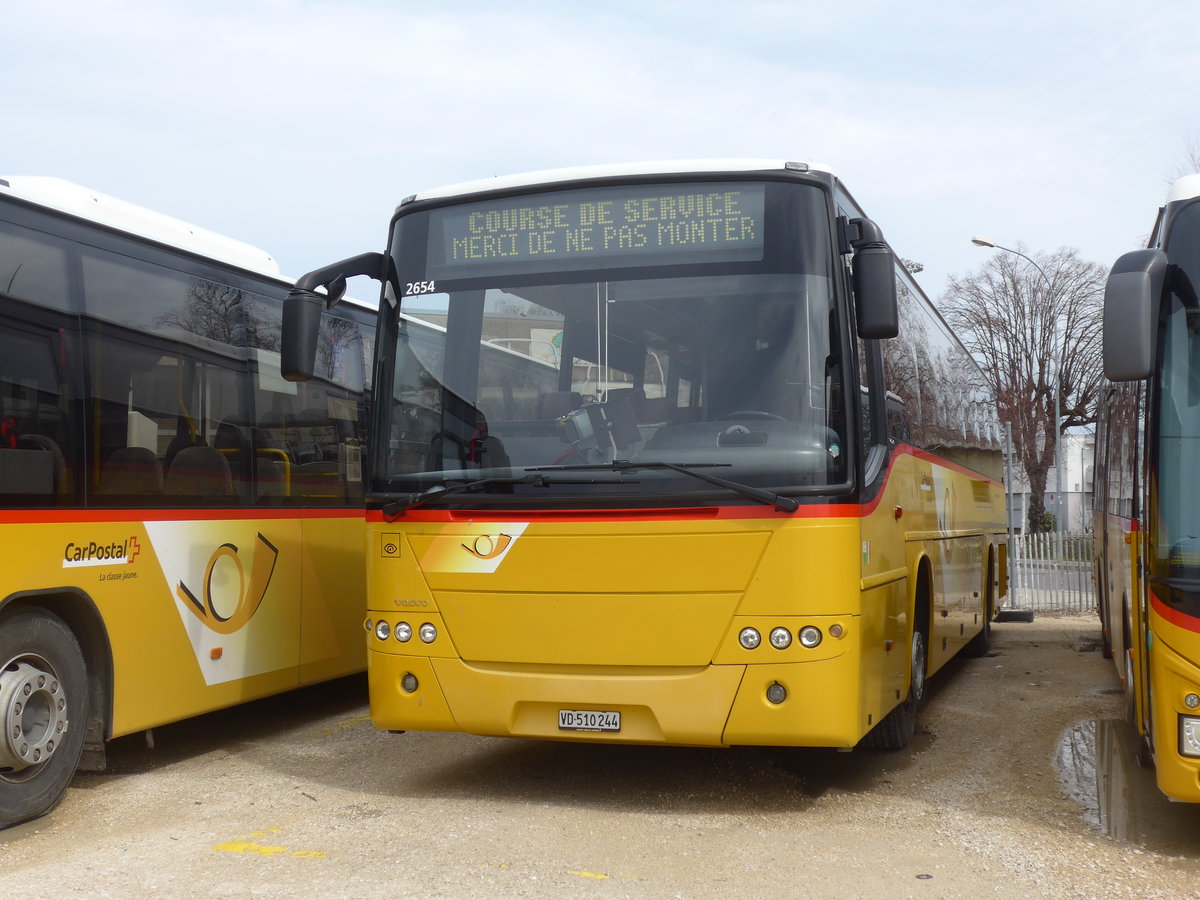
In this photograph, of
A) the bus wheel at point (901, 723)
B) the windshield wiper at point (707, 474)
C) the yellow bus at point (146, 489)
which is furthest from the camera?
the bus wheel at point (901, 723)

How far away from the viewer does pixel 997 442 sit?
1583cm

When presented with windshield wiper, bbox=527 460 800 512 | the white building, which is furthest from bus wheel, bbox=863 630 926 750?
the white building

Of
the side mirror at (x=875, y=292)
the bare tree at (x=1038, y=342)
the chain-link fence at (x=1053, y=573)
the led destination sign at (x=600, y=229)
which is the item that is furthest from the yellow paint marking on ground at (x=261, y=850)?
the bare tree at (x=1038, y=342)

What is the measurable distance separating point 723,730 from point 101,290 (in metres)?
4.28

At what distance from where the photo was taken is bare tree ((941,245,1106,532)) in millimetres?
45681

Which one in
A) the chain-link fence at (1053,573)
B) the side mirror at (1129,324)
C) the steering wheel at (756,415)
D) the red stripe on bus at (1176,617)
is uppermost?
the side mirror at (1129,324)

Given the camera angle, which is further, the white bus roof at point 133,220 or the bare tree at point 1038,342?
the bare tree at point 1038,342

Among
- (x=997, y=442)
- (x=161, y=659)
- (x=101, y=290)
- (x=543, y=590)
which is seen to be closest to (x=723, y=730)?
(x=543, y=590)

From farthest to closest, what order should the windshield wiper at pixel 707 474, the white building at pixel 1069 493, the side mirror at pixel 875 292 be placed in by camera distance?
1. the white building at pixel 1069 493
2. the side mirror at pixel 875 292
3. the windshield wiper at pixel 707 474

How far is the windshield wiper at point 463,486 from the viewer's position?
22.7 feet

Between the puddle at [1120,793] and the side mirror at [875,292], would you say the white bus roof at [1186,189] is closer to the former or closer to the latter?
the side mirror at [875,292]

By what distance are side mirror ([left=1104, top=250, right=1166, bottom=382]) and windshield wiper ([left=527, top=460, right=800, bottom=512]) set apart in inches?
64.0

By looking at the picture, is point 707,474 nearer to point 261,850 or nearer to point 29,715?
point 261,850

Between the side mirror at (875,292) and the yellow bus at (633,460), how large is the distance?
0.04 feet
